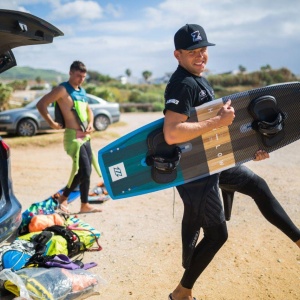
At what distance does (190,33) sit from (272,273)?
2364 millimetres

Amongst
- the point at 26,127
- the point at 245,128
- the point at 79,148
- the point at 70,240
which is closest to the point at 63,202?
the point at 79,148

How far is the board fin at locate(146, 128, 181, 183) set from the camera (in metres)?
3.08

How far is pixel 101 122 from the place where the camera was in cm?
1539

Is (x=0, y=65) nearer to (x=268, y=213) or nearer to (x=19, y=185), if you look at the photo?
(x=268, y=213)

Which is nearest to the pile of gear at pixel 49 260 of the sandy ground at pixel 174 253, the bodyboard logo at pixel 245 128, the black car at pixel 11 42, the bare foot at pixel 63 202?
the sandy ground at pixel 174 253

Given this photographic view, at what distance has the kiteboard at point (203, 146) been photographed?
3.16m

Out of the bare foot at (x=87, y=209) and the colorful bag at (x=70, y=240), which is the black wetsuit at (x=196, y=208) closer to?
the colorful bag at (x=70, y=240)

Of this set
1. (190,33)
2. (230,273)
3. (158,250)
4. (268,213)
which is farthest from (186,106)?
(158,250)

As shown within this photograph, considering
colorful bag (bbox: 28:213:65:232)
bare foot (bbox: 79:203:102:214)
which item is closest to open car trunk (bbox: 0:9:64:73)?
colorful bag (bbox: 28:213:65:232)

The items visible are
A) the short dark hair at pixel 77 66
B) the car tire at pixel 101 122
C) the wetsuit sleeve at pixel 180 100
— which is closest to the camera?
the wetsuit sleeve at pixel 180 100

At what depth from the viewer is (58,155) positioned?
10.6m

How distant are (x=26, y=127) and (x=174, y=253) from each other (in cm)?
1110

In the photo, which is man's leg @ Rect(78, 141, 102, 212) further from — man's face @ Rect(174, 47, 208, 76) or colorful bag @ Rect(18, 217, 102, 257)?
man's face @ Rect(174, 47, 208, 76)

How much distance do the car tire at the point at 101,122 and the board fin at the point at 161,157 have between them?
40.1 feet
